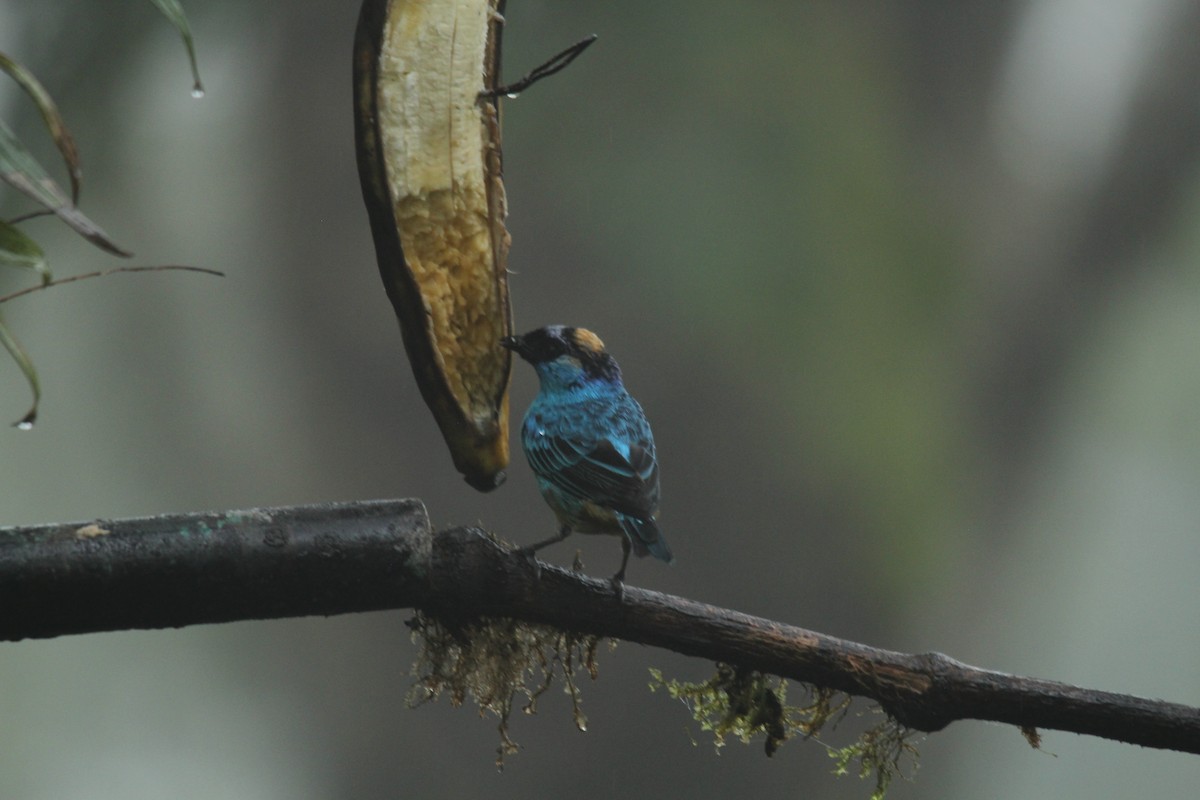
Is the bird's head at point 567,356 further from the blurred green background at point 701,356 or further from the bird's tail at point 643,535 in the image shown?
the blurred green background at point 701,356

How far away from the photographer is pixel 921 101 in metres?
3.85

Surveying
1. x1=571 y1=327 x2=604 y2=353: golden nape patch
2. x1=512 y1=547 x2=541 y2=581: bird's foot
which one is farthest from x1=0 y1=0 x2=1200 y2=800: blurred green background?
x1=512 y1=547 x2=541 y2=581: bird's foot

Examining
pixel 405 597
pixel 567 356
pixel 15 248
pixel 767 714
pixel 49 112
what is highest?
pixel 49 112

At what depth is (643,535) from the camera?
1283 millimetres

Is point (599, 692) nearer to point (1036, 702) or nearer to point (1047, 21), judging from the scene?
point (1036, 702)

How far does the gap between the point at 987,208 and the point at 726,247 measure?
3.39 ft

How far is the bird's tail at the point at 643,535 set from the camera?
4.19ft

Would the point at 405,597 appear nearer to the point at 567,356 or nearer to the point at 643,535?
the point at 643,535

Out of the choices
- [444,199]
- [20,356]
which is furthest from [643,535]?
[20,356]

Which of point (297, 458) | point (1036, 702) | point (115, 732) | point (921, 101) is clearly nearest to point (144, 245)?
point (297, 458)

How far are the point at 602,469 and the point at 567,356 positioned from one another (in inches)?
7.7

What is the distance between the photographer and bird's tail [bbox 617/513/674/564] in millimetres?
1276

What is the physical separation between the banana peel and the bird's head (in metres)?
0.17

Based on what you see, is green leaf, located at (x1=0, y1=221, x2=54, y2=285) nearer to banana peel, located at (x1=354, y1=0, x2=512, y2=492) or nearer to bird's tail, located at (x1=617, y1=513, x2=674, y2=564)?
banana peel, located at (x1=354, y1=0, x2=512, y2=492)
